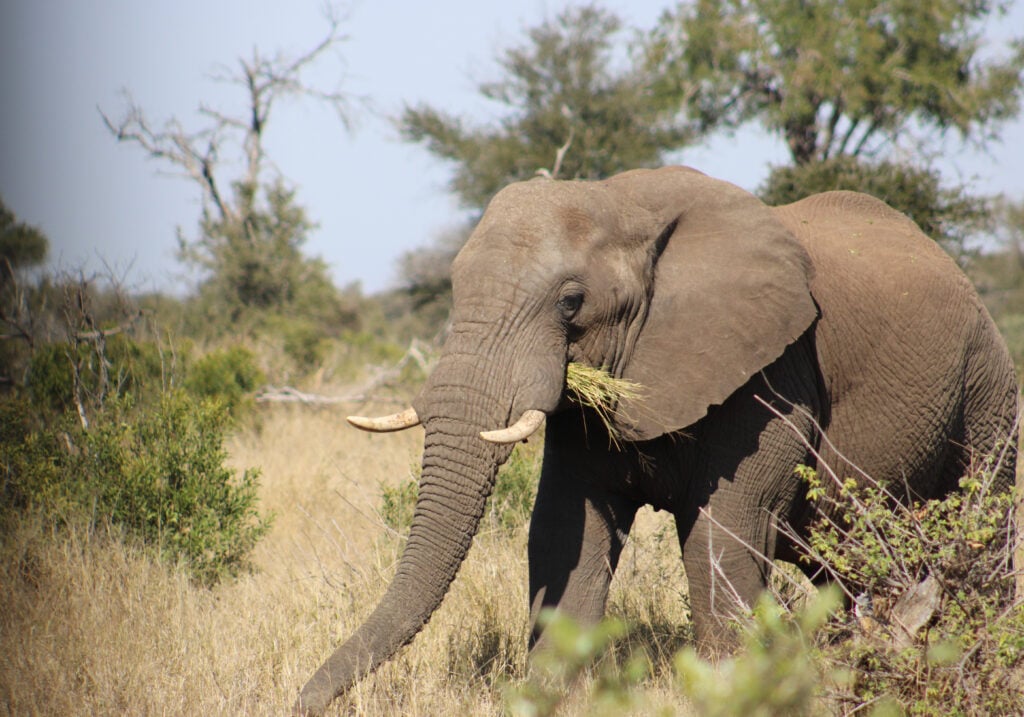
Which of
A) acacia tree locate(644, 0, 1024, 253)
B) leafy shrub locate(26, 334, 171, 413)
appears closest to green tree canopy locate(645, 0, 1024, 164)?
acacia tree locate(644, 0, 1024, 253)

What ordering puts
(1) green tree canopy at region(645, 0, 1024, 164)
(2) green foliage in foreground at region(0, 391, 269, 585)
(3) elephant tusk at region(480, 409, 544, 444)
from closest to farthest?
1. (3) elephant tusk at region(480, 409, 544, 444)
2. (2) green foliage in foreground at region(0, 391, 269, 585)
3. (1) green tree canopy at region(645, 0, 1024, 164)

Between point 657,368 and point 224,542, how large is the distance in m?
3.41

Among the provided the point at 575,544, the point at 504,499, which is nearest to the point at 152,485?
the point at 504,499

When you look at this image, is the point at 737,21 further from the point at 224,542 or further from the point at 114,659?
the point at 114,659

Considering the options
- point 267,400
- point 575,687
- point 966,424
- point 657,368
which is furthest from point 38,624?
point 267,400

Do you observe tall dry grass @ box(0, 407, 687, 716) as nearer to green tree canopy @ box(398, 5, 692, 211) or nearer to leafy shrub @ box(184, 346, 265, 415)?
leafy shrub @ box(184, 346, 265, 415)

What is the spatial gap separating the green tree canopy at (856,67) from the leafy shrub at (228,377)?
10.2 meters

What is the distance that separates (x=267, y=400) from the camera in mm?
11898

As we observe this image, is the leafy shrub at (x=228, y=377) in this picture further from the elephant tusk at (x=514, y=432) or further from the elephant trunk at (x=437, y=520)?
the elephant tusk at (x=514, y=432)

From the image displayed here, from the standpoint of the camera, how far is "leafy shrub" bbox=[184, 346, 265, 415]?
10.9 metres

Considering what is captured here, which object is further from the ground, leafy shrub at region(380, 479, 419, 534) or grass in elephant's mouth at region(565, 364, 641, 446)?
grass in elephant's mouth at region(565, 364, 641, 446)

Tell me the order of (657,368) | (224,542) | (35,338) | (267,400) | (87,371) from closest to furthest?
(657,368) < (224,542) < (87,371) < (35,338) < (267,400)

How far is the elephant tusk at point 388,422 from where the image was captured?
Result: 384 centimetres

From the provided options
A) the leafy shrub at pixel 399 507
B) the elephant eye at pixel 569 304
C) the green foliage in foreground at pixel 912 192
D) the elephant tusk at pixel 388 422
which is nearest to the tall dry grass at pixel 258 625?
the leafy shrub at pixel 399 507
